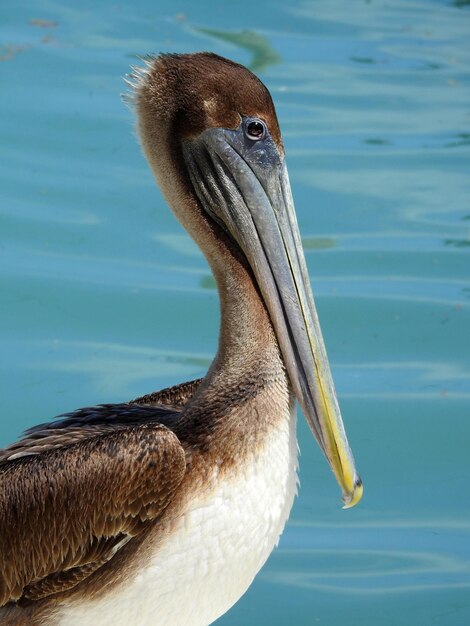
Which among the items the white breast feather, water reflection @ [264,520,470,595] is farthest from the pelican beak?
water reflection @ [264,520,470,595]

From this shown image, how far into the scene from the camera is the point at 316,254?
241 inches

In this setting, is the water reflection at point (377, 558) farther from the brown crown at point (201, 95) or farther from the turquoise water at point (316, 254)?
the brown crown at point (201, 95)

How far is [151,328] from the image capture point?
559 cm

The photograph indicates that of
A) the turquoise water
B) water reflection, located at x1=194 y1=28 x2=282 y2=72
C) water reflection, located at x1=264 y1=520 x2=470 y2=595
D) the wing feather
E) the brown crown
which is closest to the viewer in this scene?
the wing feather

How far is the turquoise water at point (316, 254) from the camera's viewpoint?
4375mm

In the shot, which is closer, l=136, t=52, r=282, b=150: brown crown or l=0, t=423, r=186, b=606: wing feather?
l=0, t=423, r=186, b=606: wing feather

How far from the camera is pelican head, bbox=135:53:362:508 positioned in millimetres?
3270

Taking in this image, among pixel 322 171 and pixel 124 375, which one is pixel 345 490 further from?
pixel 322 171

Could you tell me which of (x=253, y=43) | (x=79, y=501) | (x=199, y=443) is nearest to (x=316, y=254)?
(x=253, y=43)

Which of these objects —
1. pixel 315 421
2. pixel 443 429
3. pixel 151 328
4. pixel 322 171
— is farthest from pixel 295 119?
pixel 315 421

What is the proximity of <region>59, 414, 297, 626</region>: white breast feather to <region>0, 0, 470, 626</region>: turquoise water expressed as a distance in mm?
793

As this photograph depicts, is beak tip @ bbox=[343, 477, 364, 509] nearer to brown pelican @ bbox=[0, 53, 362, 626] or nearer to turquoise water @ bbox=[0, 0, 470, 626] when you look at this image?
brown pelican @ bbox=[0, 53, 362, 626]

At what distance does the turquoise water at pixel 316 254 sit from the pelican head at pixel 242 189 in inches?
11.3

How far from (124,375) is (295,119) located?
8.62 feet
